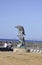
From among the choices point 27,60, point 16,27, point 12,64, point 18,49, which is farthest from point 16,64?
point 16,27

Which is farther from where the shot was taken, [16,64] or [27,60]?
[27,60]

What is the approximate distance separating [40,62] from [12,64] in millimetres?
3446

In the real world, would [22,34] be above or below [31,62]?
above

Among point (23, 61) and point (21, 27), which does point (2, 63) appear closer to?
point (23, 61)

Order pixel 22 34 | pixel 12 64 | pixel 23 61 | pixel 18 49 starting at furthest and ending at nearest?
pixel 22 34 < pixel 18 49 < pixel 23 61 < pixel 12 64

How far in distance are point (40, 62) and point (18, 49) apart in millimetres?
10197

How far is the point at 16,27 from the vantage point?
1666 inches

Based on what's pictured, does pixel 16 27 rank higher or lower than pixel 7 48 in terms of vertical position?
higher

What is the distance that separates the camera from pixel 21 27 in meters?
42.5

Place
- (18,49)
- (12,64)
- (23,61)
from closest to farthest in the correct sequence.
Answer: (12,64), (23,61), (18,49)

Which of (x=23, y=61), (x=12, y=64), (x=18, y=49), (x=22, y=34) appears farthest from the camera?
(x=22, y=34)

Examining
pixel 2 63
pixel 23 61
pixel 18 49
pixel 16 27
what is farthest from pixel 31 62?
pixel 16 27

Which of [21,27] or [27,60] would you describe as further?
[21,27]

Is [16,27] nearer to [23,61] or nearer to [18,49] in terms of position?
[18,49]
